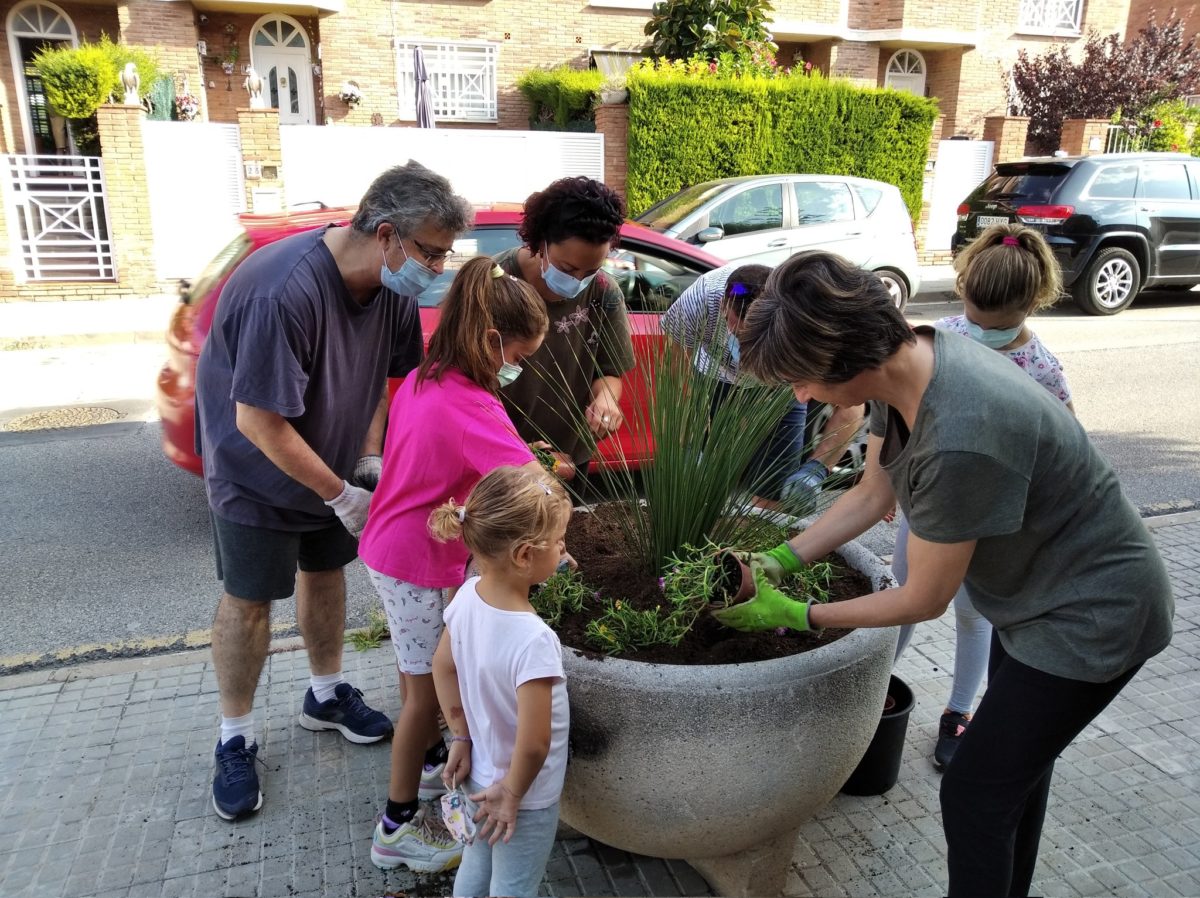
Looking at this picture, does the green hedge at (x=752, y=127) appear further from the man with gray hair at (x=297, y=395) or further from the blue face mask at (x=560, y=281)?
the man with gray hair at (x=297, y=395)

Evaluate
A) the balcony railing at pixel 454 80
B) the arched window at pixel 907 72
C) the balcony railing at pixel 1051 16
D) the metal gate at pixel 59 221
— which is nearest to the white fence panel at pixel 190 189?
the metal gate at pixel 59 221

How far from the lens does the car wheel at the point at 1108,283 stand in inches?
469

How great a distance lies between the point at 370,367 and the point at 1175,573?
13.1ft

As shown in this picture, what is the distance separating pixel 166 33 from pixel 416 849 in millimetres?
17031

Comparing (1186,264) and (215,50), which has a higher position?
(215,50)

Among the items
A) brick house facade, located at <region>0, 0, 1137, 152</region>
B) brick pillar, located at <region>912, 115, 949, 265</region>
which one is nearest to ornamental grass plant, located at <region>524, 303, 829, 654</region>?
brick pillar, located at <region>912, 115, 949, 265</region>

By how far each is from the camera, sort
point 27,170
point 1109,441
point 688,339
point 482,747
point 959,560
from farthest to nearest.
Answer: point 27,170 < point 1109,441 < point 688,339 < point 482,747 < point 959,560

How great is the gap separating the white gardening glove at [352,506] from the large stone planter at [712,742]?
861 millimetres

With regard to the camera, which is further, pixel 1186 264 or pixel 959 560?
pixel 1186 264

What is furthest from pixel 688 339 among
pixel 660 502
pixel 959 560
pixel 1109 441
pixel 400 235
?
pixel 1109 441

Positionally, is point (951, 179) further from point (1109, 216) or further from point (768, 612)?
point (768, 612)

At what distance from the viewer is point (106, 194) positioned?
473 inches

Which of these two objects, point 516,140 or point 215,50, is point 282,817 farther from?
point 215,50

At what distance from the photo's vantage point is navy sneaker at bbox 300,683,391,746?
3.14 m
